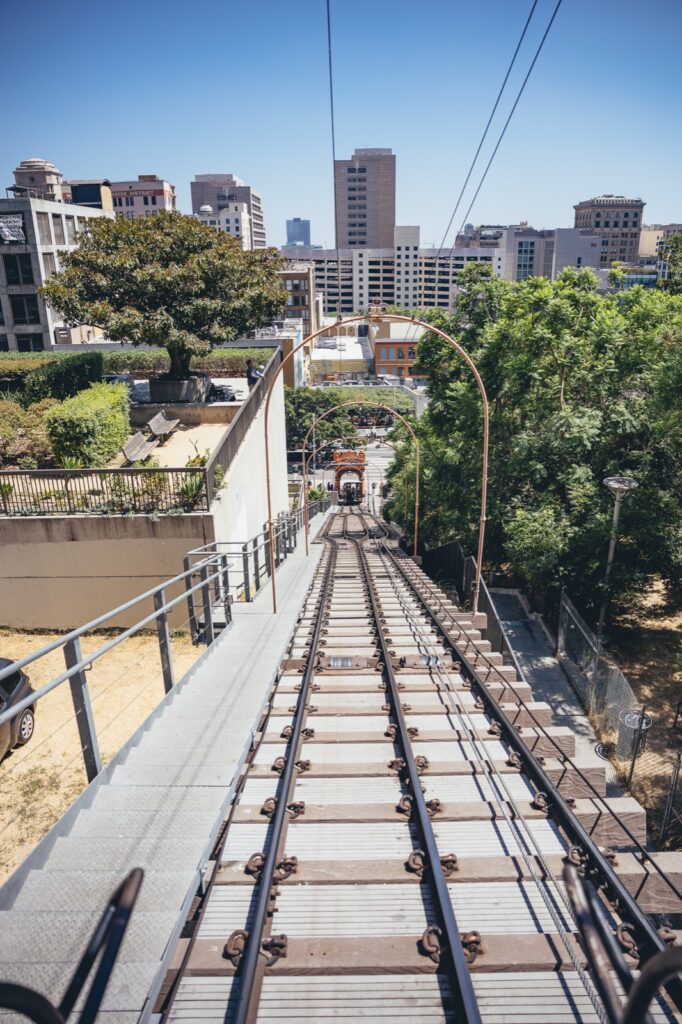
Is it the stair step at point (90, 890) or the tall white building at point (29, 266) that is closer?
the stair step at point (90, 890)

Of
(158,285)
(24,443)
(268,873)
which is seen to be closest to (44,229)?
(158,285)

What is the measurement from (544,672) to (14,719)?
32.2 feet

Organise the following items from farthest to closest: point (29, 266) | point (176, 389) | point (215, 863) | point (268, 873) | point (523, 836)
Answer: point (29, 266), point (176, 389), point (523, 836), point (215, 863), point (268, 873)

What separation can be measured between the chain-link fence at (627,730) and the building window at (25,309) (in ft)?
126

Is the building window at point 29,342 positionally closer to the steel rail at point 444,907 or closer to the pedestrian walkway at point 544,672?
the pedestrian walkway at point 544,672

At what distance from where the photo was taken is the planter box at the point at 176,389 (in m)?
20.2

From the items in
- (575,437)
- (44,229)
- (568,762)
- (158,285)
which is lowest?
(568,762)

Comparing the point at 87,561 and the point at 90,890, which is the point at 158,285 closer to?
the point at 87,561

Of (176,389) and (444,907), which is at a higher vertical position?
(176,389)

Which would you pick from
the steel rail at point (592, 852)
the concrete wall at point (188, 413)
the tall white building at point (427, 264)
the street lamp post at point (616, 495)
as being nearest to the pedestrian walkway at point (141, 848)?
the steel rail at point (592, 852)

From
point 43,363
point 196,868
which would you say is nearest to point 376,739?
point 196,868

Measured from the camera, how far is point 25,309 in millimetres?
38406

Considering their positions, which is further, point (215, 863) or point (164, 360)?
point (164, 360)

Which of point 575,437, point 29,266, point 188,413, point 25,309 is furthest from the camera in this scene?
point 25,309
